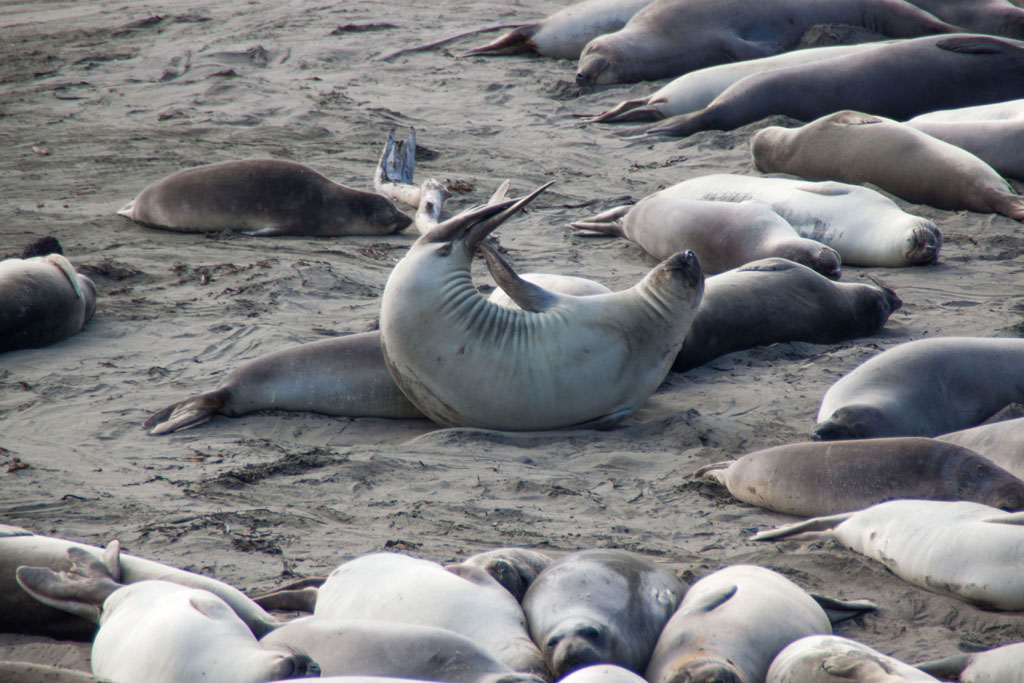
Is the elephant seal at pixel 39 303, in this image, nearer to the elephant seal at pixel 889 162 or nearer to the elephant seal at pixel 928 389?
the elephant seal at pixel 928 389

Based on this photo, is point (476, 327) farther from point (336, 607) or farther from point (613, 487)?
point (336, 607)

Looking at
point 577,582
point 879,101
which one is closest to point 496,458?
point 577,582

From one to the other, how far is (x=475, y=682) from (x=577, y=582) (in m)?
0.49

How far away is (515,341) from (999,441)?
5.67 feet

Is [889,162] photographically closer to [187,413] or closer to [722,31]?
[722,31]

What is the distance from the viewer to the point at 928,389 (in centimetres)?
382

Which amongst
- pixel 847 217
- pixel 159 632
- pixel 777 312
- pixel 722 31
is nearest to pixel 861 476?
pixel 777 312

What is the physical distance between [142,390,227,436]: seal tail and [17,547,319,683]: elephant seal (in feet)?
5.18

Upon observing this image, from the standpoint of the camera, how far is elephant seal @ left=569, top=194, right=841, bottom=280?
550cm

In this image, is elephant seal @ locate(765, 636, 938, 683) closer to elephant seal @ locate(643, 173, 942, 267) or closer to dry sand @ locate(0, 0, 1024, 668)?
dry sand @ locate(0, 0, 1024, 668)

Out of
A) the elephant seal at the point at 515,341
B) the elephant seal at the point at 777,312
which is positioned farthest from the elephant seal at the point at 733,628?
the elephant seal at the point at 777,312

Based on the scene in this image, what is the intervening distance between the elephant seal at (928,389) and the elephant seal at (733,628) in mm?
1237

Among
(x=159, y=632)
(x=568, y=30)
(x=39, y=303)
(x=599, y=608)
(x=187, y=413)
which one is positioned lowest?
(x=187, y=413)

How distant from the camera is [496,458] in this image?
3.83m
